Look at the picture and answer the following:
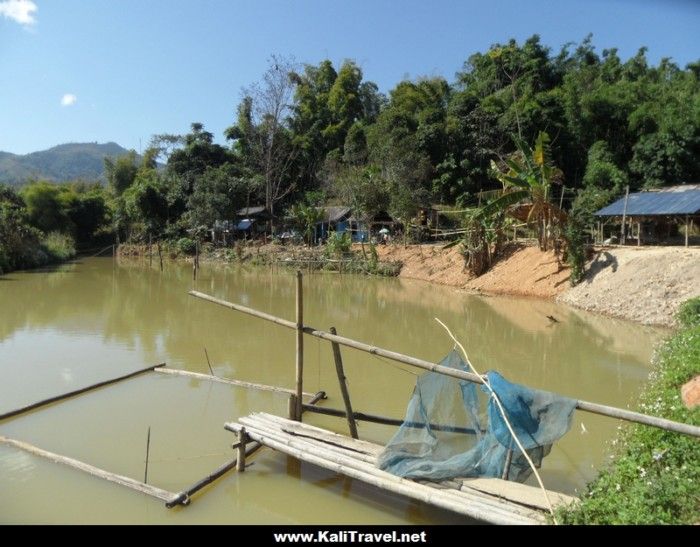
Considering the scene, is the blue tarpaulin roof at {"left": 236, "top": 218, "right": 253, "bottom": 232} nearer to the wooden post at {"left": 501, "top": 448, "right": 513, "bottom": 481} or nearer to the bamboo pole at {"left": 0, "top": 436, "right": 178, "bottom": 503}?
the bamboo pole at {"left": 0, "top": 436, "right": 178, "bottom": 503}

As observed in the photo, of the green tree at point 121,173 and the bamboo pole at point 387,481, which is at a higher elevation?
the green tree at point 121,173

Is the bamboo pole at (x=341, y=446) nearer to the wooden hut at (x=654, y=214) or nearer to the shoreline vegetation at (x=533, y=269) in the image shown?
the shoreline vegetation at (x=533, y=269)

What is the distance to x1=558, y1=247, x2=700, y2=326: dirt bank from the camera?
13719mm

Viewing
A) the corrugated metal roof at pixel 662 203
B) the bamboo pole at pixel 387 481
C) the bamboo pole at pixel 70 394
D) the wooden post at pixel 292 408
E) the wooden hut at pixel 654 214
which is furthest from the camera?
the wooden hut at pixel 654 214

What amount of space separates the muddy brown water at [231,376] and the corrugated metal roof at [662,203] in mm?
5338

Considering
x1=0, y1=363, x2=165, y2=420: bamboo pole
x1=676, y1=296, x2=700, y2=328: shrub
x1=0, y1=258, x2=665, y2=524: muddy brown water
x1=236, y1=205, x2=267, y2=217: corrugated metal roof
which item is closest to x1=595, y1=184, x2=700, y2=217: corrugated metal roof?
x1=0, y1=258, x2=665, y2=524: muddy brown water

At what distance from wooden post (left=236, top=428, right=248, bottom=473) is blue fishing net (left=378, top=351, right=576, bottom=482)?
4.97ft

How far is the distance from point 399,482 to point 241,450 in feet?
6.10

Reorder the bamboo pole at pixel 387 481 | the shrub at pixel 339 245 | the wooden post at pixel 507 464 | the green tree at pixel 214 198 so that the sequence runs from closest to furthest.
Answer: the bamboo pole at pixel 387 481 → the wooden post at pixel 507 464 → the shrub at pixel 339 245 → the green tree at pixel 214 198

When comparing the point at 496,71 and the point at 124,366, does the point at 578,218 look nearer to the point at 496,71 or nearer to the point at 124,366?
the point at 124,366

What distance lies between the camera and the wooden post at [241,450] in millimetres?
5520

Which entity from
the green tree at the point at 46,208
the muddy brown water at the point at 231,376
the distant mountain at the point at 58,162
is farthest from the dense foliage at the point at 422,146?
the distant mountain at the point at 58,162

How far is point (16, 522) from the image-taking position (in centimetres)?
470
